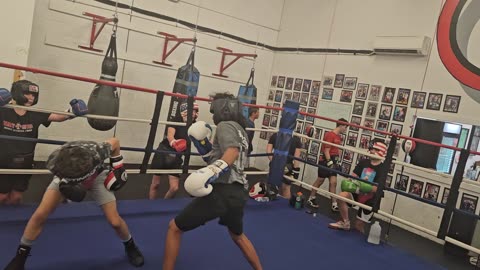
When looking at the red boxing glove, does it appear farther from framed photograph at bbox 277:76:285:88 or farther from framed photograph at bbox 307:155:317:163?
framed photograph at bbox 277:76:285:88

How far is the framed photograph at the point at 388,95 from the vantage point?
5.25 meters

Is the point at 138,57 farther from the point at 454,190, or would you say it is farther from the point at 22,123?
the point at 454,190

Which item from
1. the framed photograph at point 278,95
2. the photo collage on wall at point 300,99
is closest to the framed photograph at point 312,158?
the photo collage on wall at point 300,99

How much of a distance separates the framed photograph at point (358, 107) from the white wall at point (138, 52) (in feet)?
6.26

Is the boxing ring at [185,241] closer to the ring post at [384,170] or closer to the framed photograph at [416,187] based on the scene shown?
the ring post at [384,170]

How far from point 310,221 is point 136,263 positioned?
177cm

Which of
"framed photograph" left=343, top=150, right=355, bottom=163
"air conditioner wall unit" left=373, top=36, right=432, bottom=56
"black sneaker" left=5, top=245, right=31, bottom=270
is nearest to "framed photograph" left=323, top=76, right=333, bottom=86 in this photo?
"air conditioner wall unit" left=373, top=36, right=432, bottom=56

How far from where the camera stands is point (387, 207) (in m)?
5.12

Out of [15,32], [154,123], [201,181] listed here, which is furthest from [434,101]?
[15,32]

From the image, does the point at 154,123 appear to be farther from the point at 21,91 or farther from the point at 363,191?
the point at 363,191

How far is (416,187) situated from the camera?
491 centimetres

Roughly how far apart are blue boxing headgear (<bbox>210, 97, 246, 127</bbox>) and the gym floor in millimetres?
2261

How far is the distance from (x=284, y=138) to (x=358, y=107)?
2331 millimetres

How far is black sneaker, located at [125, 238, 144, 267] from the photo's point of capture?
7.03 ft
